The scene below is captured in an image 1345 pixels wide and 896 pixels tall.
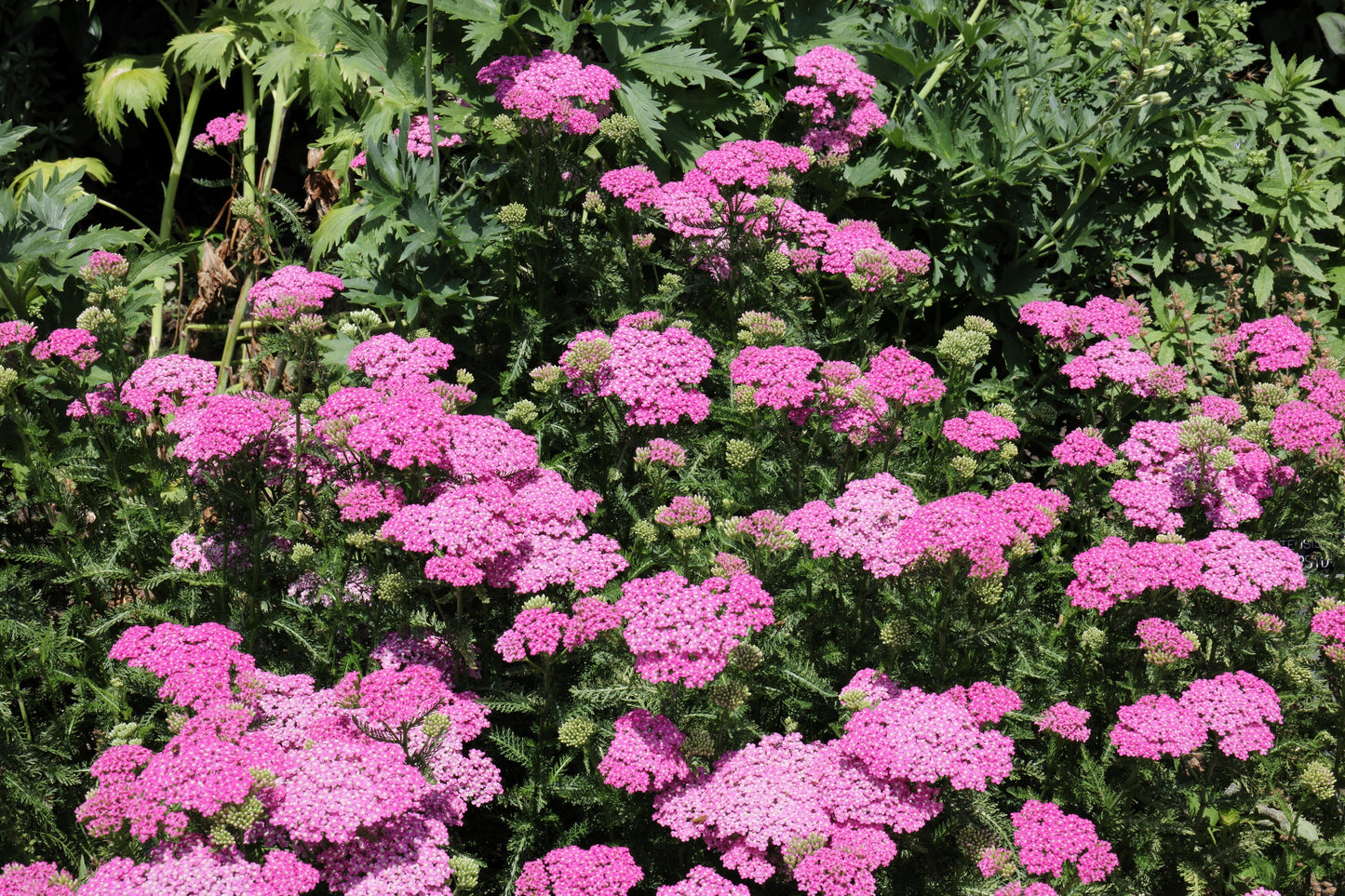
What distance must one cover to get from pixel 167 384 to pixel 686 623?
1.99m

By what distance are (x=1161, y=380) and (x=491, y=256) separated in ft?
8.87

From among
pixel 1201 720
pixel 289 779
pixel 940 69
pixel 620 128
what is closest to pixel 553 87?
pixel 620 128

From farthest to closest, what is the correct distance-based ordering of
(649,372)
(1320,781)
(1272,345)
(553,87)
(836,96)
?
(836,96)
(1272,345)
(553,87)
(649,372)
(1320,781)

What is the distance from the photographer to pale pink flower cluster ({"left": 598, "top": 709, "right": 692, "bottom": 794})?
9.52 feet

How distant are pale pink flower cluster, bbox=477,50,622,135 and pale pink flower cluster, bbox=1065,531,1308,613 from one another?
2.48 metres

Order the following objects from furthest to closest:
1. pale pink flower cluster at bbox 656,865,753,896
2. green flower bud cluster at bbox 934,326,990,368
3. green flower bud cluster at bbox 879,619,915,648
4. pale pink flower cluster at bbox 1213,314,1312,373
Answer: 1. pale pink flower cluster at bbox 1213,314,1312,373
2. green flower bud cluster at bbox 934,326,990,368
3. green flower bud cluster at bbox 879,619,915,648
4. pale pink flower cluster at bbox 656,865,753,896

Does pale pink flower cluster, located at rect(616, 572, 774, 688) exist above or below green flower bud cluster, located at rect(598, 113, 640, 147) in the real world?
below

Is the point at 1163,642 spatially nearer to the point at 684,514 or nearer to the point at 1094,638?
the point at 1094,638

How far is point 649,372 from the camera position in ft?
12.4

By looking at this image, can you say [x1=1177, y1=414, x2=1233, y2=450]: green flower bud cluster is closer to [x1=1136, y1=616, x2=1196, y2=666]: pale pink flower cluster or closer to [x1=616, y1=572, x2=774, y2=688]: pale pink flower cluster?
[x1=1136, y1=616, x2=1196, y2=666]: pale pink flower cluster

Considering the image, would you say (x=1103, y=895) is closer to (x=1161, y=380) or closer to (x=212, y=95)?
(x=1161, y=380)

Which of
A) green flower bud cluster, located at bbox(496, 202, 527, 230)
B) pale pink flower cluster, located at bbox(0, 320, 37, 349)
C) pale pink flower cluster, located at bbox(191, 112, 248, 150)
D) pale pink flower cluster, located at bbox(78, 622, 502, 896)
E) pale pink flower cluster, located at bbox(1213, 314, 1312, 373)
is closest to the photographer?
pale pink flower cluster, located at bbox(78, 622, 502, 896)

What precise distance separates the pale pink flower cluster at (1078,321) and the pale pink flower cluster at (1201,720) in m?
1.69

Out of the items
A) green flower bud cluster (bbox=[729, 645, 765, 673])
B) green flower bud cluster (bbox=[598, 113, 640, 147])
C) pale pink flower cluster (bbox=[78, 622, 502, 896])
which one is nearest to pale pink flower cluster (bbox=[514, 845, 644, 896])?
pale pink flower cluster (bbox=[78, 622, 502, 896])
